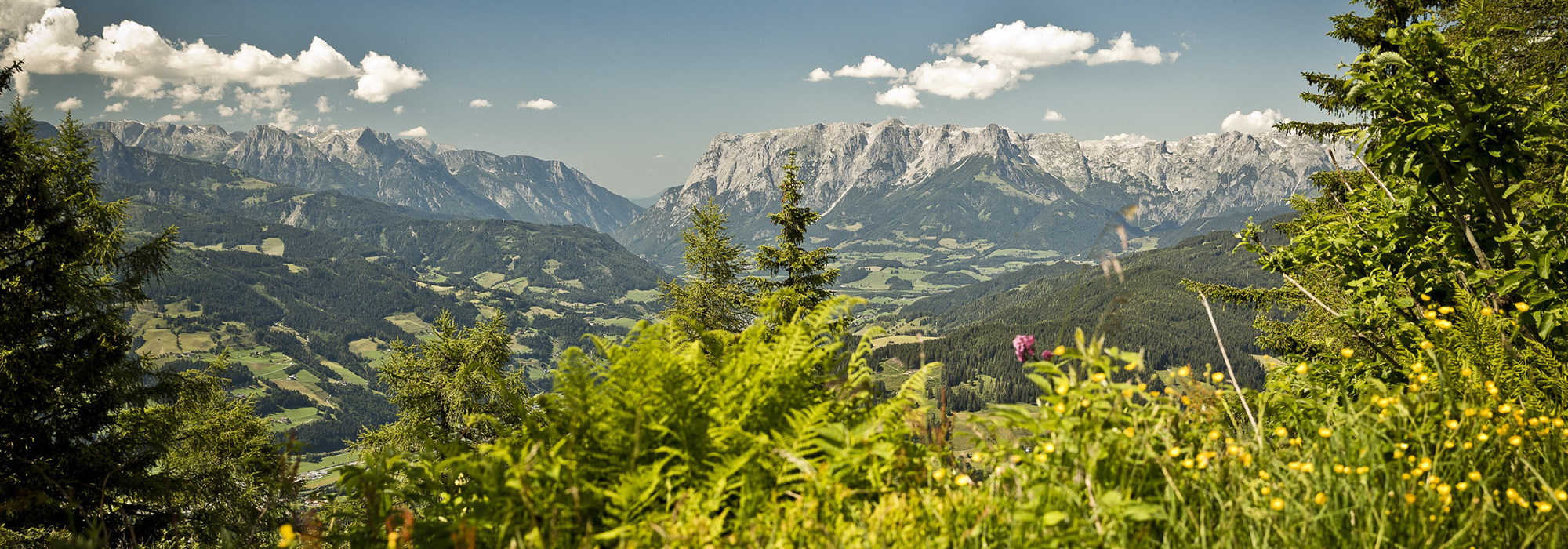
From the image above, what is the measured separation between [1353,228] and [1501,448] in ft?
Answer: 7.15

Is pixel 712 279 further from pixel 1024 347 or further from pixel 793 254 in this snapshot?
pixel 1024 347

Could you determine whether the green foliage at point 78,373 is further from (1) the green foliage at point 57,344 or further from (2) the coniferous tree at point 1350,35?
(2) the coniferous tree at point 1350,35

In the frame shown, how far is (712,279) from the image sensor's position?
27578 mm

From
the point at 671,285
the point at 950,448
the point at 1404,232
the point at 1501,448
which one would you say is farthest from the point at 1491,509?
the point at 671,285

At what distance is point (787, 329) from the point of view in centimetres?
255

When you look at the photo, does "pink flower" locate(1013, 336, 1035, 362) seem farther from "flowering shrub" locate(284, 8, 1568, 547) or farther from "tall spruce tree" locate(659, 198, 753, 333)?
"tall spruce tree" locate(659, 198, 753, 333)

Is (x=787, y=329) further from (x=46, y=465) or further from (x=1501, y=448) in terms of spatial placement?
(x=46, y=465)

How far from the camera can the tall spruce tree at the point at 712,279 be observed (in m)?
25.0

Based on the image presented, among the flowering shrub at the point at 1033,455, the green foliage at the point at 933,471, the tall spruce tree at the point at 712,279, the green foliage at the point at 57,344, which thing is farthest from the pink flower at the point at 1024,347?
the tall spruce tree at the point at 712,279

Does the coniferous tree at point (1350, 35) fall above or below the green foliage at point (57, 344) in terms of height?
above

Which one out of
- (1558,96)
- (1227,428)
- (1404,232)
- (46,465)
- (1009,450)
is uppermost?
(1558,96)

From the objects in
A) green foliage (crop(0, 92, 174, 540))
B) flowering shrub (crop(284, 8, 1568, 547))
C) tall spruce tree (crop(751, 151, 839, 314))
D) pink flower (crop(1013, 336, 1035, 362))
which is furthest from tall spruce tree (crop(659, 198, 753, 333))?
flowering shrub (crop(284, 8, 1568, 547))

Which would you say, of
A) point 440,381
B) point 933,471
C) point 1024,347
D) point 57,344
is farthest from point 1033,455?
point 440,381

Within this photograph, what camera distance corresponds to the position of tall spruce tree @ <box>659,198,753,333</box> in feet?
82.1
